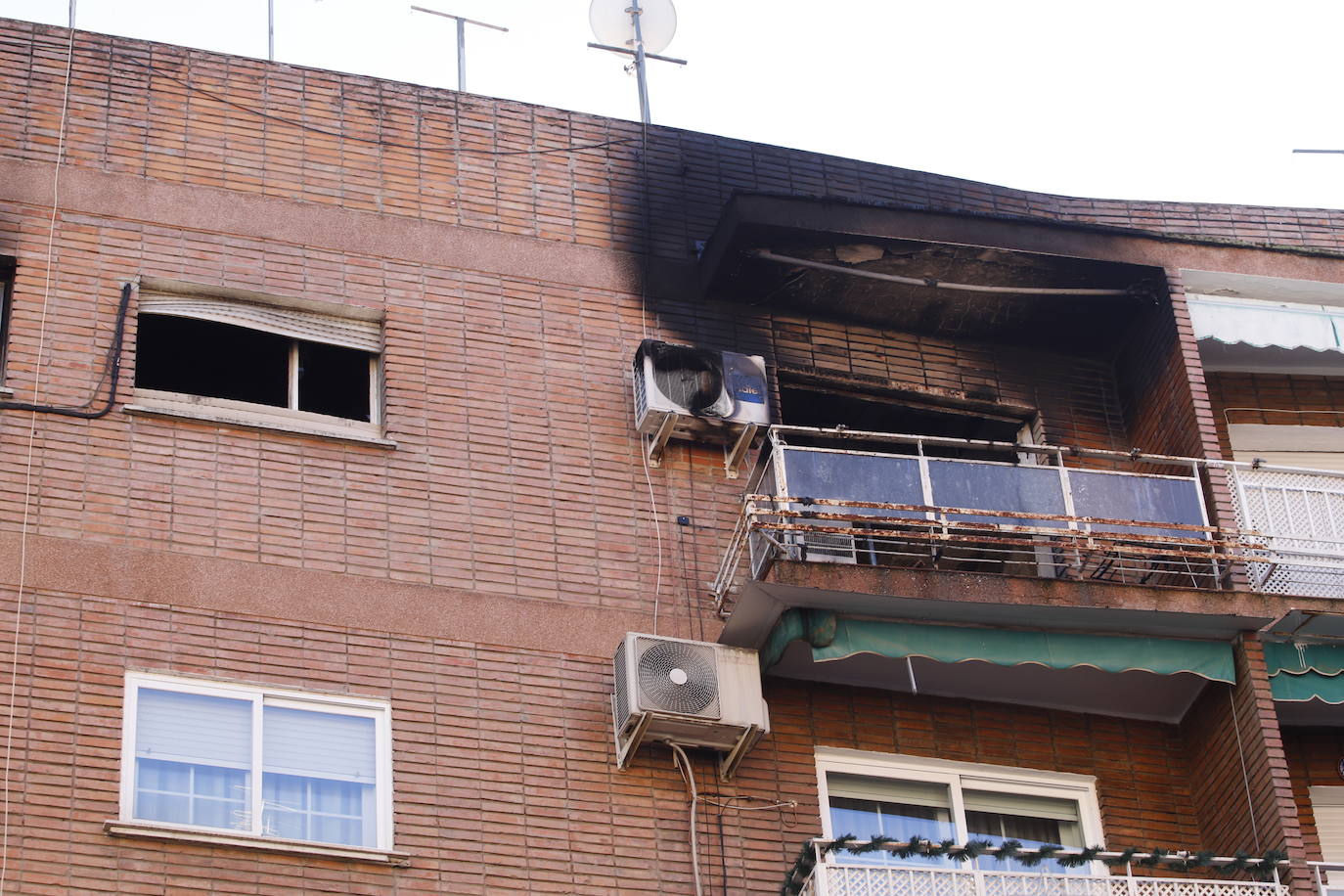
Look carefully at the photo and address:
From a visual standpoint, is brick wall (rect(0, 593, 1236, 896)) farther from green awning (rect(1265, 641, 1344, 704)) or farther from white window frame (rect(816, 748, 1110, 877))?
green awning (rect(1265, 641, 1344, 704))

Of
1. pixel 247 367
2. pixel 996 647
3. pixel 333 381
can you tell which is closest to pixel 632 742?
pixel 996 647

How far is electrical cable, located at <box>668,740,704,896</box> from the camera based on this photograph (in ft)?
48.9

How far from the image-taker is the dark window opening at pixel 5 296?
16.0 metres

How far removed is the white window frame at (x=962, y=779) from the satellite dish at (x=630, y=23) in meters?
8.44

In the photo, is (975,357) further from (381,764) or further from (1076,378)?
(381,764)

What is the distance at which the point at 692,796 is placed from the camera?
50.4 feet

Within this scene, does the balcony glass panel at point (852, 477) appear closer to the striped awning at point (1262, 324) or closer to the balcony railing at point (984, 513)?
the balcony railing at point (984, 513)

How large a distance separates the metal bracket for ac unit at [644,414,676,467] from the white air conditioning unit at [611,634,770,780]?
6.76 ft

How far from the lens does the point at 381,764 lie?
14680 mm

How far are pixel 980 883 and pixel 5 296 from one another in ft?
28.7

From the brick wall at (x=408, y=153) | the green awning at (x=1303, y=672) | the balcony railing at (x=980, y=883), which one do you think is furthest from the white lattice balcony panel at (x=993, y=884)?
the brick wall at (x=408, y=153)

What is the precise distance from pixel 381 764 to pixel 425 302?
4328 millimetres

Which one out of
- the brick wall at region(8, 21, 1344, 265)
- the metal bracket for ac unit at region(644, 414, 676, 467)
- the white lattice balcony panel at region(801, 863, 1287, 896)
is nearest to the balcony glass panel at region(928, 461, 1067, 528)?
the metal bracket for ac unit at region(644, 414, 676, 467)

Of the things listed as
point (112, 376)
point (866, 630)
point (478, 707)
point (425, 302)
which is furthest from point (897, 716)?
point (112, 376)
